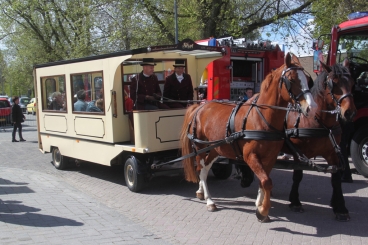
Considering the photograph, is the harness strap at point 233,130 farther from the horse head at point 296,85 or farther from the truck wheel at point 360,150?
the truck wheel at point 360,150

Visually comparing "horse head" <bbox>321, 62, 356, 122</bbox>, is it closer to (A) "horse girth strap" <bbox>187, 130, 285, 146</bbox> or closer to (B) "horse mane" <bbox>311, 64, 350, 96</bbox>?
(B) "horse mane" <bbox>311, 64, 350, 96</bbox>

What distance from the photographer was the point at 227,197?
6.82 m

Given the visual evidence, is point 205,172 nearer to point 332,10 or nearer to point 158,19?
point 332,10

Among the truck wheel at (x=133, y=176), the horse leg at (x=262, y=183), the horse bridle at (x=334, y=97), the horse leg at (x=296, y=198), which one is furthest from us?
the truck wheel at (x=133, y=176)

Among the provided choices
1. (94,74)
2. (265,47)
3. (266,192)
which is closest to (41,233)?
(266,192)

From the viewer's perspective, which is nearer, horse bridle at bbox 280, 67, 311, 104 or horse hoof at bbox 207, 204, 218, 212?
horse bridle at bbox 280, 67, 311, 104

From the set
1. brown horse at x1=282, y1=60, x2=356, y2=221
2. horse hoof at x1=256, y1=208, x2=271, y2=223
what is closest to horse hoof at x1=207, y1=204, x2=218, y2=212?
horse hoof at x1=256, y1=208, x2=271, y2=223

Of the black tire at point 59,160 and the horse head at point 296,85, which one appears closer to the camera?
the horse head at point 296,85

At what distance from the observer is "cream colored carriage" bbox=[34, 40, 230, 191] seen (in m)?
6.89

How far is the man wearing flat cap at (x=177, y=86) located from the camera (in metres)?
7.76

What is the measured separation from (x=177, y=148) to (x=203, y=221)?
1.96 metres

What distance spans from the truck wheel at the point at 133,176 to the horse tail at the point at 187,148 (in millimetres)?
953

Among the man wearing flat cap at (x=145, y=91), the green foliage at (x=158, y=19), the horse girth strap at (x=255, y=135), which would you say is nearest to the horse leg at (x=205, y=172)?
the horse girth strap at (x=255, y=135)

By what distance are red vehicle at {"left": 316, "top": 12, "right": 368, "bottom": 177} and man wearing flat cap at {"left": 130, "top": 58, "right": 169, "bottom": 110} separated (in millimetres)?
3683
